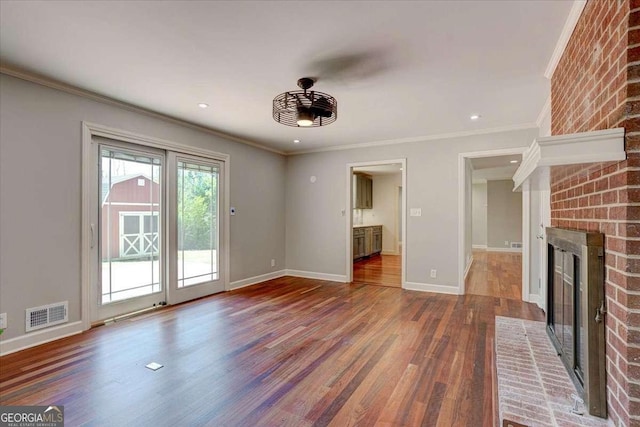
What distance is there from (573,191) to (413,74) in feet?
5.12

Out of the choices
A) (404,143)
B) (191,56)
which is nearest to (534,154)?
(191,56)

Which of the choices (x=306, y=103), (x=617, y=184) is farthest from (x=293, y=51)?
(x=617, y=184)

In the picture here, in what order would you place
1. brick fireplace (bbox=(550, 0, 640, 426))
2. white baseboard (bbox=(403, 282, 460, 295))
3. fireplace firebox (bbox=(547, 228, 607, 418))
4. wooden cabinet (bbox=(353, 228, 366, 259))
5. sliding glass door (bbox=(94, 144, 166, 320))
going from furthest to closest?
wooden cabinet (bbox=(353, 228, 366, 259)) → white baseboard (bbox=(403, 282, 460, 295)) → sliding glass door (bbox=(94, 144, 166, 320)) → fireplace firebox (bbox=(547, 228, 607, 418)) → brick fireplace (bbox=(550, 0, 640, 426))

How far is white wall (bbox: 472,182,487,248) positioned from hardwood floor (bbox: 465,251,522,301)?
1501 mm

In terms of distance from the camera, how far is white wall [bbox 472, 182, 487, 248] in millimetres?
10211

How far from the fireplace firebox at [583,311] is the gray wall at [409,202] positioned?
2545 mm

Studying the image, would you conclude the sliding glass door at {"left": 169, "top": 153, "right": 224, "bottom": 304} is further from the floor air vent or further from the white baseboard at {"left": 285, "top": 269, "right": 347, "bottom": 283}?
the white baseboard at {"left": 285, "top": 269, "right": 347, "bottom": 283}

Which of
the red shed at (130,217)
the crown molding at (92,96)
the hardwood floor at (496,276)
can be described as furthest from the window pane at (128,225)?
the hardwood floor at (496,276)

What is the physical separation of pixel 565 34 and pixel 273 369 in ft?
10.4

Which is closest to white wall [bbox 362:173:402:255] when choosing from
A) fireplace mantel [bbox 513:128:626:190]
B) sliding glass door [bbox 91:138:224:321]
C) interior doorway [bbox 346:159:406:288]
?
interior doorway [bbox 346:159:406:288]

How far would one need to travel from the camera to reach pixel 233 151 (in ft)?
16.5

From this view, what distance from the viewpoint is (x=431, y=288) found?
15.9 ft

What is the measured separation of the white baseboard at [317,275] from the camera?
562 centimetres

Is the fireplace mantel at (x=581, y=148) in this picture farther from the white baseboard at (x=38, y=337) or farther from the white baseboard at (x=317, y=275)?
the white baseboard at (x=317, y=275)
